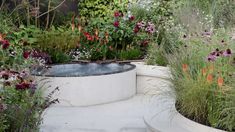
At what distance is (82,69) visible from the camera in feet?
19.7

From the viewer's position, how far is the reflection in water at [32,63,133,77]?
558cm

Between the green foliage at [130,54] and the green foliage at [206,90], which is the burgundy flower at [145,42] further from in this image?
the green foliage at [206,90]

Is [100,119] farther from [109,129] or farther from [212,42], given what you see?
[212,42]

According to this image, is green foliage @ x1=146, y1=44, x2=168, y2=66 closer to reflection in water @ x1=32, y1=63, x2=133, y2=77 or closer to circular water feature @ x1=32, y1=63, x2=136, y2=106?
reflection in water @ x1=32, y1=63, x2=133, y2=77

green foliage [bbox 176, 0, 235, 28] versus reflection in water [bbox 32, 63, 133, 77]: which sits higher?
green foliage [bbox 176, 0, 235, 28]

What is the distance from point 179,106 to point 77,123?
127 cm

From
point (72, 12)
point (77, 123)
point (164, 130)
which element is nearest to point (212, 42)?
point (164, 130)

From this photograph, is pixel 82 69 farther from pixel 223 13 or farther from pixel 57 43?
pixel 223 13

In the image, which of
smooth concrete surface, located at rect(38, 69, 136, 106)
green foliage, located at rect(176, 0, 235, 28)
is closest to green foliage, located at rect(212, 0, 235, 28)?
green foliage, located at rect(176, 0, 235, 28)

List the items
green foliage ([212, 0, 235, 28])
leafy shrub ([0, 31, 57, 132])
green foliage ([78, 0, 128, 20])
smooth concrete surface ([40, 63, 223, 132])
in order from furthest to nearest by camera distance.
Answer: green foliage ([78, 0, 128, 20]) < green foliage ([212, 0, 235, 28]) < smooth concrete surface ([40, 63, 223, 132]) < leafy shrub ([0, 31, 57, 132])

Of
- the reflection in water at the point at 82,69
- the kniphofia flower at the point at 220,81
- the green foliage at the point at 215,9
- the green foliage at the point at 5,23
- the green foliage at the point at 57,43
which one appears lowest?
the reflection in water at the point at 82,69

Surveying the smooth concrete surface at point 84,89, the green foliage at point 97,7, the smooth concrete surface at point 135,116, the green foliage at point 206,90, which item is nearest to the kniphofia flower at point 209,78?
the green foliage at point 206,90

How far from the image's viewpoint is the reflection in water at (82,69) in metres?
5.58

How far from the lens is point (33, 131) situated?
3486mm
